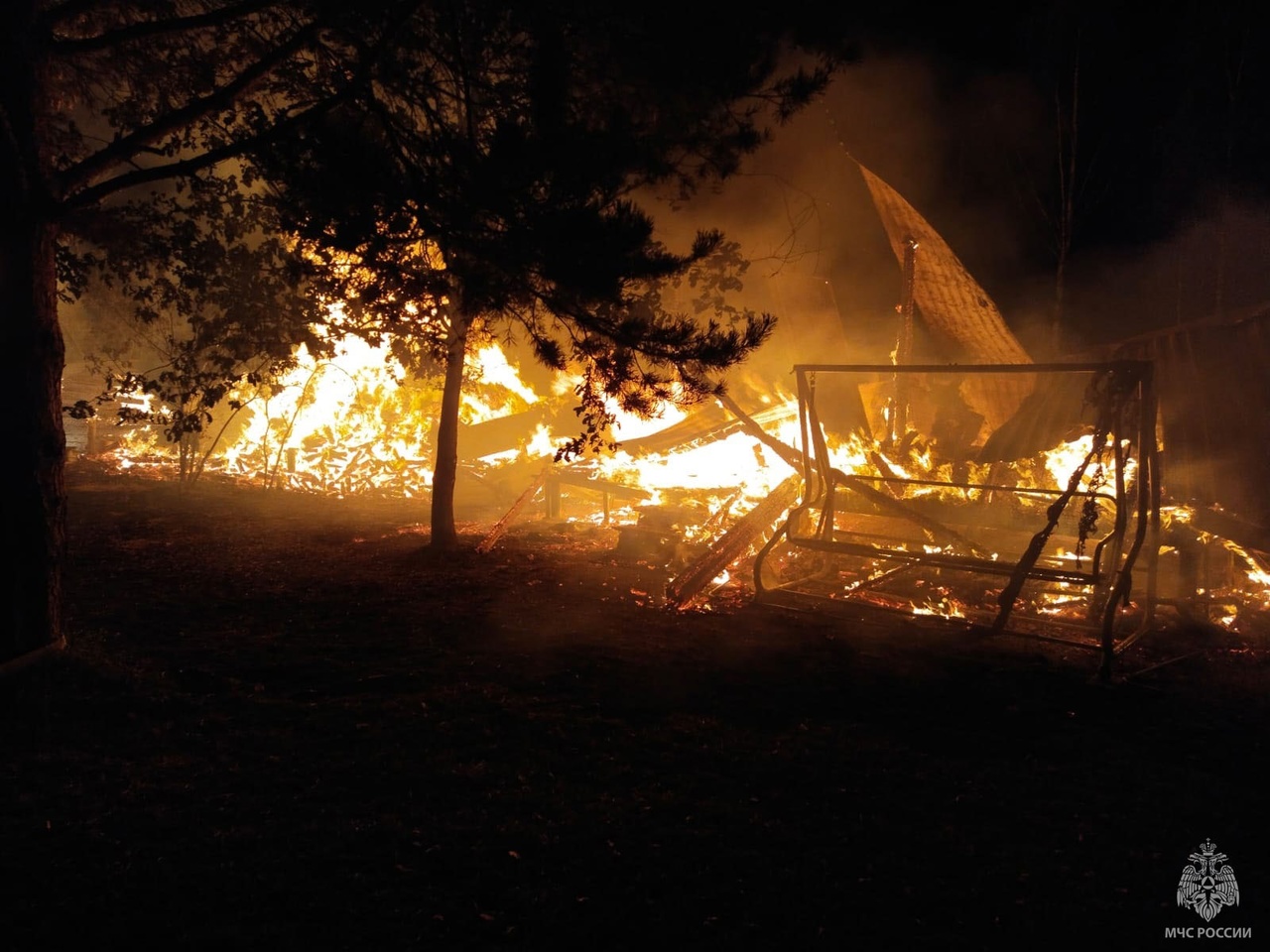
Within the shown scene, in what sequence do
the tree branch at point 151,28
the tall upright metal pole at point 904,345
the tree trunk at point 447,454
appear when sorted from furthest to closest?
the tall upright metal pole at point 904,345, the tree trunk at point 447,454, the tree branch at point 151,28

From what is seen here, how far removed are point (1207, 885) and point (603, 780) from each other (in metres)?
2.76

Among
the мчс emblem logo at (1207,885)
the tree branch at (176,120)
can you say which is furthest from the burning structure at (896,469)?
the tree branch at (176,120)

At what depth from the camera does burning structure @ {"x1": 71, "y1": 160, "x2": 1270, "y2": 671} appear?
21.9ft

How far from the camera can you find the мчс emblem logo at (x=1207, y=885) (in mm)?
3293

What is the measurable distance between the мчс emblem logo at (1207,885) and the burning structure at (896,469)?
2.09 metres

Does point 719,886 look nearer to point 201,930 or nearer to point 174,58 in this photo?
point 201,930

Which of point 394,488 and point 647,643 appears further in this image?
point 394,488

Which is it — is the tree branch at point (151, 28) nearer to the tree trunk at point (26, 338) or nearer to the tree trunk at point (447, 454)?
the tree trunk at point (26, 338)

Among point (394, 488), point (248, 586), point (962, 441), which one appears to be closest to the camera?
point (248, 586)

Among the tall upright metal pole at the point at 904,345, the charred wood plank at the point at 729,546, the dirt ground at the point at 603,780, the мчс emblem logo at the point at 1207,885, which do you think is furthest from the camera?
the tall upright metal pole at the point at 904,345

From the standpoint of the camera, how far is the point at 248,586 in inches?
325

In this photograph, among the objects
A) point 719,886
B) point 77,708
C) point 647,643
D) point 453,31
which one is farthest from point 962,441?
point 77,708

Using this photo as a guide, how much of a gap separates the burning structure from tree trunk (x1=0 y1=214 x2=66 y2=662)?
17.2 feet

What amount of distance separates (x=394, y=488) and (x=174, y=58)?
977cm
